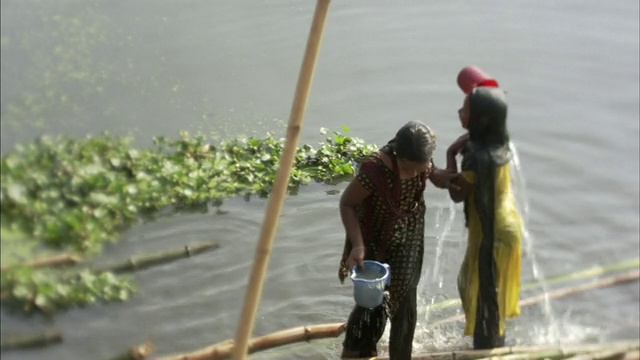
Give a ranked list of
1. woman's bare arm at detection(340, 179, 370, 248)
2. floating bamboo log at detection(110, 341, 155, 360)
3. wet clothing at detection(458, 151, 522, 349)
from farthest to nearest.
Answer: floating bamboo log at detection(110, 341, 155, 360) < woman's bare arm at detection(340, 179, 370, 248) < wet clothing at detection(458, 151, 522, 349)

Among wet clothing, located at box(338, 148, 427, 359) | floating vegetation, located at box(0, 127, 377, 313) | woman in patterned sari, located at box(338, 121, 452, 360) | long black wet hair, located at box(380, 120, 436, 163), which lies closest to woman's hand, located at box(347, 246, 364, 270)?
woman in patterned sari, located at box(338, 121, 452, 360)

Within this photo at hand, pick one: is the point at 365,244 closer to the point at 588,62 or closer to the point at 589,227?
the point at 589,227

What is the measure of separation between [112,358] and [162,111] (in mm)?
2304

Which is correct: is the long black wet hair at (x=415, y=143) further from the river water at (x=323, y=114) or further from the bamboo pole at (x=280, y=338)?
the river water at (x=323, y=114)

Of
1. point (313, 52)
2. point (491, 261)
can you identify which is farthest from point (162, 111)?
point (313, 52)

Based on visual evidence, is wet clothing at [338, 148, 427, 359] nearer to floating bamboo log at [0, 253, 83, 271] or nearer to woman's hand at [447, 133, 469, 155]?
woman's hand at [447, 133, 469, 155]

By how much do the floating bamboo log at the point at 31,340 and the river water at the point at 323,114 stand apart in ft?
0.15

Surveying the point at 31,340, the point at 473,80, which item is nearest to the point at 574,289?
the point at 473,80

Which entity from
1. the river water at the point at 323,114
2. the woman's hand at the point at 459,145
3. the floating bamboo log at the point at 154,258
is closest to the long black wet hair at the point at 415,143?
the woman's hand at the point at 459,145

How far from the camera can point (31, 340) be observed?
4.22 m

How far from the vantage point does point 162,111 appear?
Result: 248 inches

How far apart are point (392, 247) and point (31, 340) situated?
186cm

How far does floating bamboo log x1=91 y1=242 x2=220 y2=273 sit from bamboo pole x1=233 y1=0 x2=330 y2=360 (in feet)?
6.91

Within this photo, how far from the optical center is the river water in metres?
4.92
